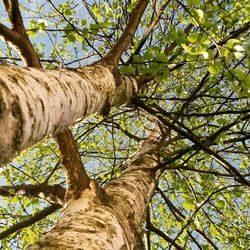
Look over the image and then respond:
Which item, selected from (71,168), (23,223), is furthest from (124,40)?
(23,223)

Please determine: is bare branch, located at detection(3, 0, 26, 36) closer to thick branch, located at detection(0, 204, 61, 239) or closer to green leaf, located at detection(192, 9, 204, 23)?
green leaf, located at detection(192, 9, 204, 23)

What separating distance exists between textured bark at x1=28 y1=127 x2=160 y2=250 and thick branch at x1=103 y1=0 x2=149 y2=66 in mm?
924

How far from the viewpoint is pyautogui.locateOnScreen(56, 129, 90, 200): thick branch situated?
6.99 ft

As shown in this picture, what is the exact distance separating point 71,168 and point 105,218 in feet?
1.75

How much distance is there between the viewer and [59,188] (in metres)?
2.97

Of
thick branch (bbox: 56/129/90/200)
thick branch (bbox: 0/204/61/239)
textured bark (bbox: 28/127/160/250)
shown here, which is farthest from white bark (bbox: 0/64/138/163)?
thick branch (bbox: 0/204/61/239)

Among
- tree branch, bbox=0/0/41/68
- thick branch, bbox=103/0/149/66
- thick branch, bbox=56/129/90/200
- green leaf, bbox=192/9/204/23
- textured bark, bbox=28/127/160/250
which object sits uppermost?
thick branch, bbox=103/0/149/66

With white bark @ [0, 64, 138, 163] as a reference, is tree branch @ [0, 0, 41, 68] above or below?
above

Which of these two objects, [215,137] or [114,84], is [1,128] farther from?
[215,137]

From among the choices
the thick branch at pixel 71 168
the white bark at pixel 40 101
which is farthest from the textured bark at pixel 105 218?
the white bark at pixel 40 101

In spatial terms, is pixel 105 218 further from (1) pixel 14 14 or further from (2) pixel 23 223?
(2) pixel 23 223

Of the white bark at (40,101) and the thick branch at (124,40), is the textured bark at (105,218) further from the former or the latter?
the thick branch at (124,40)

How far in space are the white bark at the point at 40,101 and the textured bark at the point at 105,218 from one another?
1.56 feet

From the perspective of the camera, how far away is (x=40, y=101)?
1241 millimetres
